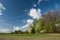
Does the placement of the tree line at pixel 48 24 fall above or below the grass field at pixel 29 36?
above

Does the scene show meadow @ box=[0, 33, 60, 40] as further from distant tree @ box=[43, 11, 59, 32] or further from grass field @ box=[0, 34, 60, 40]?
distant tree @ box=[43, 11, 59, 32]

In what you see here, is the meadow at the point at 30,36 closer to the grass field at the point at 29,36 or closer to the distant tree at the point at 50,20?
the grass field at the point at 29,36

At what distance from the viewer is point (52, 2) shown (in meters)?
3.77

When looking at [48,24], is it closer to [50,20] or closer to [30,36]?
[50,20]

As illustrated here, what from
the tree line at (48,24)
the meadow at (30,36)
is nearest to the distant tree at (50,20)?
the tree line at (48,24)

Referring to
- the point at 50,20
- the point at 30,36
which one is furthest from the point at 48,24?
the point at 30,36

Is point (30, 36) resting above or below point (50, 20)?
below

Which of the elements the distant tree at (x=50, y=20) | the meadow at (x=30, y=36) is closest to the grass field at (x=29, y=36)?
the meadow at (x=30, y=36)

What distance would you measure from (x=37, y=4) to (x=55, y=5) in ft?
1.43

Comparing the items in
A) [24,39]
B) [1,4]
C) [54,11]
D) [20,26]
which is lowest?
[24,39]

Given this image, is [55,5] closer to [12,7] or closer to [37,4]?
[37,4]

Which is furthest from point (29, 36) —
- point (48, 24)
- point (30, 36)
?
point (48, 24)

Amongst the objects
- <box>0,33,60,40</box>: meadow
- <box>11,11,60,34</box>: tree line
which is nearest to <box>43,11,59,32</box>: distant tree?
<box>11,11,60,34</box>: tree line

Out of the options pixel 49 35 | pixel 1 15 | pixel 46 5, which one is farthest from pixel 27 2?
pixel 49 35
